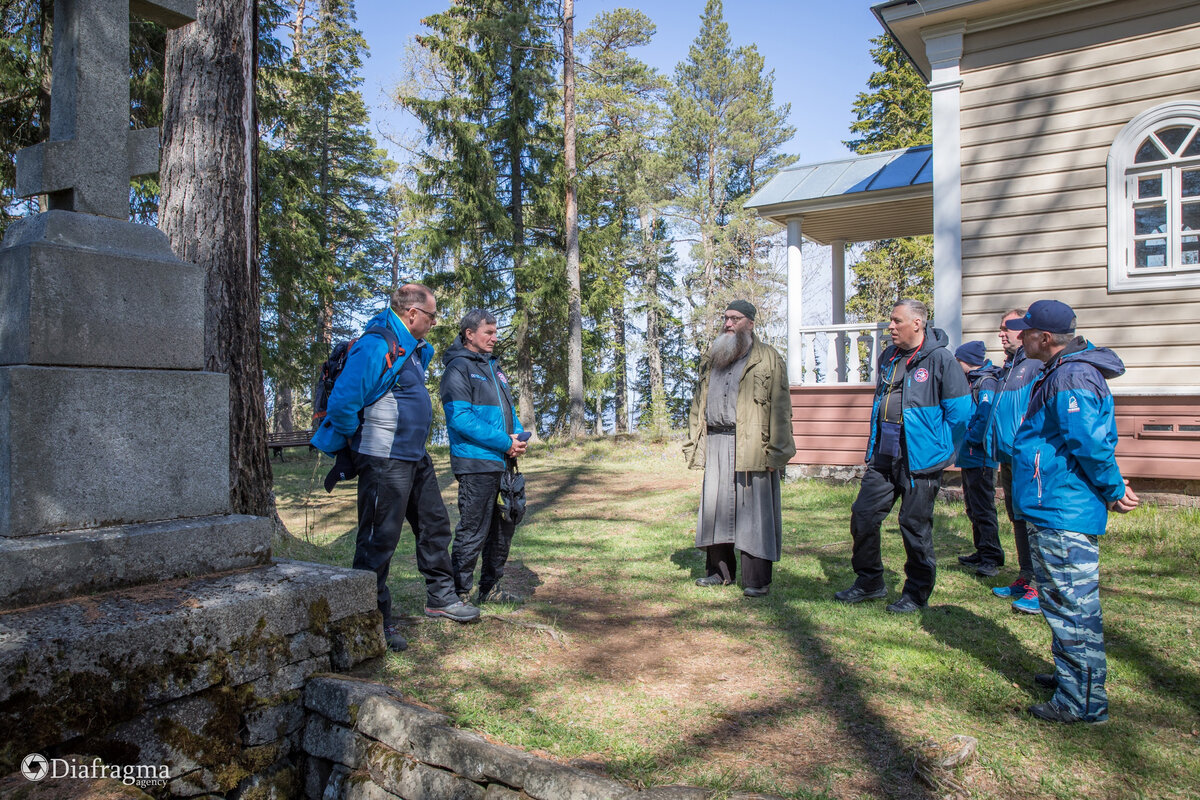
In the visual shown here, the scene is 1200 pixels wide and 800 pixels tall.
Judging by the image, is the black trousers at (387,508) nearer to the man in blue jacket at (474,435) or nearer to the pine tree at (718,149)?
the man in blue jacket at (474,435)

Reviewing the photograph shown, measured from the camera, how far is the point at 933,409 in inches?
187

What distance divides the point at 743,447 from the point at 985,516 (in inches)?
83.1

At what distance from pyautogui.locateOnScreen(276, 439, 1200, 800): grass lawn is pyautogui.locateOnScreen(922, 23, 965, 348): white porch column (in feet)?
9.24

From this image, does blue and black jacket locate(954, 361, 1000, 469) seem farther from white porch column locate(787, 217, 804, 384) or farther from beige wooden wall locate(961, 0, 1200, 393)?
white porch column locate(787, 217, 804, 384)

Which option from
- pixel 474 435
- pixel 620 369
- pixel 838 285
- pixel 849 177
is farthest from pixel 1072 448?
pixel 620 369

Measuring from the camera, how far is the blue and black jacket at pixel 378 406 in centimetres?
394

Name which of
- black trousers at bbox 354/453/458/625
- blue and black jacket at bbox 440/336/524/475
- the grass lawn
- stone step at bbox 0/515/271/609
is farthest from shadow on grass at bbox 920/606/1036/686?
stone step at bbox 0/515/271/609

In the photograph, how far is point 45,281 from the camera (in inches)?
110

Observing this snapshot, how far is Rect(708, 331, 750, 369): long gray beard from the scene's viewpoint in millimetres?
5438

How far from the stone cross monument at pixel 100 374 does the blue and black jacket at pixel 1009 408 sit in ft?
14.0

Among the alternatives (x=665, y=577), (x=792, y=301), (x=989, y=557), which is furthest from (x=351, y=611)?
(x=792, y=301)

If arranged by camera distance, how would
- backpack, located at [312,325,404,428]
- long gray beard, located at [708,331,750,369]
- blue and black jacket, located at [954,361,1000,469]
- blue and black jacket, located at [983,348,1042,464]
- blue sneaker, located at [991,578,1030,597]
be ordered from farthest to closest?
blue and black jacket, located at [954,361,1000,469] → long gray beard, located at [708,331,750,369] → blue sneaker, located at [991,578,1030,597] → blue and black jacket, located at [983,348,1042,464] → backpack, located at [312,325,404,428]

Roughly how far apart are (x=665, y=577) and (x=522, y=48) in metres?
17.6

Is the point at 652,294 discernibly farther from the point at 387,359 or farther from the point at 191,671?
the point at 191,671
